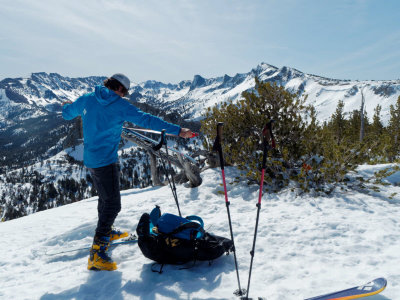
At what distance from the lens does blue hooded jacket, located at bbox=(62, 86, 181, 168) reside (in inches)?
149

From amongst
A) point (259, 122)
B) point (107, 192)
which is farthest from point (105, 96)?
point (259, 122)

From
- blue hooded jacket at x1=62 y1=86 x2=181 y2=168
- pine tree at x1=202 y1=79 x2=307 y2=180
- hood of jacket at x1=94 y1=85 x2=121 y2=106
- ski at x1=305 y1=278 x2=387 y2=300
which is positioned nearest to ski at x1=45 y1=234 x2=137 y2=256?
blue hooded jacket at x1=62 y1=86 x2=181 y2=168

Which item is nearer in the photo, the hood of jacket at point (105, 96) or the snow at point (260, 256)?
the snow at point (260, 256)

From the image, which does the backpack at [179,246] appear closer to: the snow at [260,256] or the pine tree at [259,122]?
the snow at [260,256]

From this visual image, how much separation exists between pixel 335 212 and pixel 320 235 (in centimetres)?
130

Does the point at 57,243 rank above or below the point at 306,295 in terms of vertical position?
above

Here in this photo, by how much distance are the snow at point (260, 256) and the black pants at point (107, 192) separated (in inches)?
30.9

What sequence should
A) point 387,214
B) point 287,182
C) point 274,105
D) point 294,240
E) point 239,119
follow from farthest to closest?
point 239,119
point 274,105
point 287,182
point 387,214
point 294,240

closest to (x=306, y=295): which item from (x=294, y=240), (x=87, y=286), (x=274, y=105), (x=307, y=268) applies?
(x=307, y=268)

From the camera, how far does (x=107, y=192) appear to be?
4.13 metres

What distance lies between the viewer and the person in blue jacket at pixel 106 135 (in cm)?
387

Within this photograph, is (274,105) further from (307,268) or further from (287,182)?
(307,268)

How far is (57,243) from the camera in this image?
577cm

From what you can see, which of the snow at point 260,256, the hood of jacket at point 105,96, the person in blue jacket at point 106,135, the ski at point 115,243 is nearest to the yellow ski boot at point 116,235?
the ski at point 115,243
